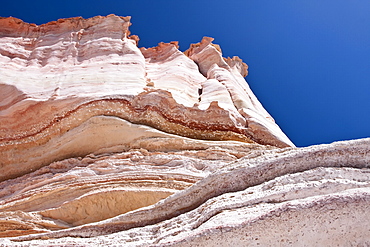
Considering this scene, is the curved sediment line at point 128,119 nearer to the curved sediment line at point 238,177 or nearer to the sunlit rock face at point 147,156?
the sunlit rock face at point 147,156

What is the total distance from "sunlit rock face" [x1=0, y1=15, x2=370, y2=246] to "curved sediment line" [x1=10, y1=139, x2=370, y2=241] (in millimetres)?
13

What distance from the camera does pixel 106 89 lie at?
9727 millimetres

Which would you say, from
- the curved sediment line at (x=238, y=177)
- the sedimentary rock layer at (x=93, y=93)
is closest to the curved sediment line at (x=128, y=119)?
the sedimentary rock layer at (x=93, y=93)

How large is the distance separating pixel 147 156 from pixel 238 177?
3292 millimetres

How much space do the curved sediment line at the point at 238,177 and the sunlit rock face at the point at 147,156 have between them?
0.04 feet

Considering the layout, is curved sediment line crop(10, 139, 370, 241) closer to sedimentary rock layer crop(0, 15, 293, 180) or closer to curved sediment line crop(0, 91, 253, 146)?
sedimentary rock layer crop(0, 15, 293, 180)

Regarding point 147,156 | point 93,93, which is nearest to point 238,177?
point 147,156

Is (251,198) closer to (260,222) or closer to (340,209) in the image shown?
(260,222)

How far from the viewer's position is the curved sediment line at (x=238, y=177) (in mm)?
4793

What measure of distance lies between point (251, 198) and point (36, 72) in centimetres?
824

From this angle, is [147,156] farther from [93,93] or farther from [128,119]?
[93,93]

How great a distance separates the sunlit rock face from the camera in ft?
12.8

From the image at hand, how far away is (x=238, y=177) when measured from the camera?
201 inches

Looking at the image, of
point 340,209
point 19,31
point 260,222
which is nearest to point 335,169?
point 340,209
